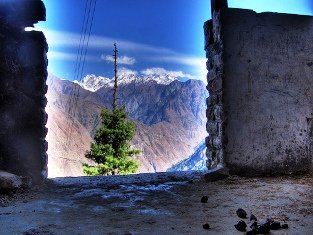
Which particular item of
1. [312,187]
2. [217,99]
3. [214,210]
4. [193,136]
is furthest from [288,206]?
[193,136]

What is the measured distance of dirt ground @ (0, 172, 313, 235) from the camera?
239cm

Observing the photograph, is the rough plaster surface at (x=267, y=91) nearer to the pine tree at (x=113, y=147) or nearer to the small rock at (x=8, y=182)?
the small rock at (x=8, y=182)

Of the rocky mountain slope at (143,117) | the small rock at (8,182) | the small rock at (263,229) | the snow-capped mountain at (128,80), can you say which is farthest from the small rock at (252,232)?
the snow-capped mountain at (128,80)

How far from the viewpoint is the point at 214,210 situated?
2857 millimetres

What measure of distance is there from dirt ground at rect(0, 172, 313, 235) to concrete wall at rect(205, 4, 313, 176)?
1.01ft

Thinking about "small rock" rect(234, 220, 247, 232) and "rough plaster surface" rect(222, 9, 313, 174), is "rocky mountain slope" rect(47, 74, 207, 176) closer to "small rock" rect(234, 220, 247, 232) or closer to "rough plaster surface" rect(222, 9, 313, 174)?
"rough plaster surface" rect(222, 9, 313, 174)

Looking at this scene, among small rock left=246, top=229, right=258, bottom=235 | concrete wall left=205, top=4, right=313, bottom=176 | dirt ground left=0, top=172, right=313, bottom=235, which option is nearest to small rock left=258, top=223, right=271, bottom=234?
small rock left=246, top=229, right=258, bottom=235

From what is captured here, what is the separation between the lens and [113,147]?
57.3ft

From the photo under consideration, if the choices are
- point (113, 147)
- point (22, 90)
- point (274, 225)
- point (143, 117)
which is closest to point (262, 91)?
point (274, 225)

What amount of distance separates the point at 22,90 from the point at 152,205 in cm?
210

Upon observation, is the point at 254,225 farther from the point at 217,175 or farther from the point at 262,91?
the point at 262,91

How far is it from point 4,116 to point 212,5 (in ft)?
9.43

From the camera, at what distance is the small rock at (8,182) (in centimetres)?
355

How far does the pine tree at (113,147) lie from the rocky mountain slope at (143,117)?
59.7 ft
